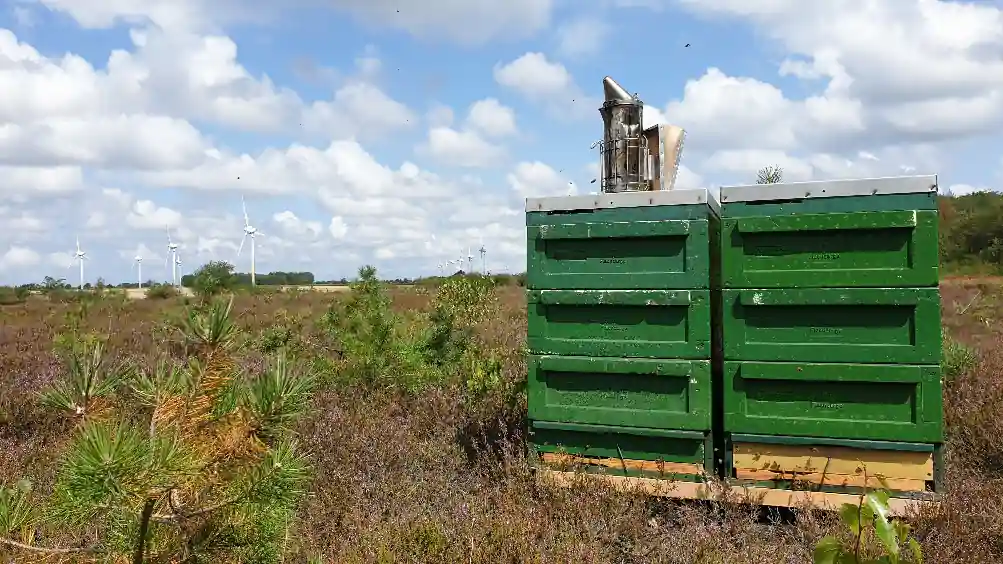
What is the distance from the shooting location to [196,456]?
85.6 inches

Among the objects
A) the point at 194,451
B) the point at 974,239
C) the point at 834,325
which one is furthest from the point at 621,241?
the point at 974,239

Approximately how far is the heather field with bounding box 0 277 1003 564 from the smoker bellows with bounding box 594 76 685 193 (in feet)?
7.53

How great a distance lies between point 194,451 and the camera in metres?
2.17

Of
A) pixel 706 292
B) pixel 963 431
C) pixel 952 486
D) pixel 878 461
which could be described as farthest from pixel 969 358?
pixel 706 292

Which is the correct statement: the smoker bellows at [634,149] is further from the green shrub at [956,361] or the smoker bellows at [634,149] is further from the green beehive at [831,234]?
the green shrub at [956,361]

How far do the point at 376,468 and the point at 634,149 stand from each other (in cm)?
327

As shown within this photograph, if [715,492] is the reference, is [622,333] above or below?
above

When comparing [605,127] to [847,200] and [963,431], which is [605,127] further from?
[963,431]

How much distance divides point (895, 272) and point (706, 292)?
1124 mm

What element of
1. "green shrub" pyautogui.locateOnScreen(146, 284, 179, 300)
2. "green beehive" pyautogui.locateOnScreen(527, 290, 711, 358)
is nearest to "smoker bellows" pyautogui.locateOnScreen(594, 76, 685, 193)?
"green beehive" pyautogui.locateOnScreen(527, 290, 711, 358)

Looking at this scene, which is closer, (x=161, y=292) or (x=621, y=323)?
(x=621, y=323)

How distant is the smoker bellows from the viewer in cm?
555

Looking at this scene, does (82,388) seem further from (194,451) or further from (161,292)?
(161,292)

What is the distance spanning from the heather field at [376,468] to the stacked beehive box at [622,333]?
36 cm
